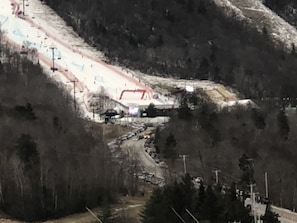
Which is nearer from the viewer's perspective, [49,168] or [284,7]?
[49,168]

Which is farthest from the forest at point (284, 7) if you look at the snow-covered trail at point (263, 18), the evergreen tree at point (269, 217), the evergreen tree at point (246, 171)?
the evergreen tree at point (269, 217)

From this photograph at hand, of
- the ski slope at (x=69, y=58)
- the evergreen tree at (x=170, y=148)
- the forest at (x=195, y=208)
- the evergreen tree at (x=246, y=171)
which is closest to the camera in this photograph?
the forest at (x=195, y=208)

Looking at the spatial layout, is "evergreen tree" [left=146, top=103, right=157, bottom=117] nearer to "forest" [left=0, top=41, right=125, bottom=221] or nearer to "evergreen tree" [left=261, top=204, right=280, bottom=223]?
"forest" [left=0, top=41, right=125, bottom=221]

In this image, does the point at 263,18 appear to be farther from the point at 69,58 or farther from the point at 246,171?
the point at 246,171

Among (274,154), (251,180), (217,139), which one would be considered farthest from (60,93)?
(251,180)

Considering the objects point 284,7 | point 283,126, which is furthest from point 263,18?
point 283,126

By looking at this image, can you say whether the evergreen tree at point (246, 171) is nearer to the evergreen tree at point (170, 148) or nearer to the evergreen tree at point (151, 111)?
the evergreen tree at point (170, 148)

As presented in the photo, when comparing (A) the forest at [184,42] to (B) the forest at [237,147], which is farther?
(A) the forest at [184,42]
